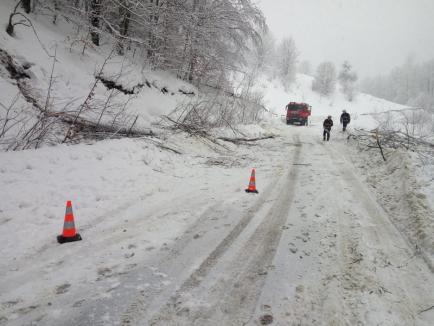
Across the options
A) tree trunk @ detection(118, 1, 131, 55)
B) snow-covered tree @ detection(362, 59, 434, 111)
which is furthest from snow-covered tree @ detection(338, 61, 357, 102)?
tree trunk @ detection(118, 1, 131, 55)

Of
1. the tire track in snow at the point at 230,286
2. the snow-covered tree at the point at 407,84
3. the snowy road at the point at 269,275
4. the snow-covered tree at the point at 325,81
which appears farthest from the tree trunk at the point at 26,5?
the snow-covered tree at the point at 407,84

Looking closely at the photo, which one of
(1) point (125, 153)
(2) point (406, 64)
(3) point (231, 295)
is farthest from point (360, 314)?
(2) point (406, 64)

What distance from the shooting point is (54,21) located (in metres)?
12.1

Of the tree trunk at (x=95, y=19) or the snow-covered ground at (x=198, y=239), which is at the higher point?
the tree trunk at (x=95, y=19)

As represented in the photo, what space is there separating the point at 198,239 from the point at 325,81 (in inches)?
2731

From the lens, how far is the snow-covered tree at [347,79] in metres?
71.1

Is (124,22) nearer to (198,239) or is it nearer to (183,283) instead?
(198,239)

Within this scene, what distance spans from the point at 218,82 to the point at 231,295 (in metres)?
14.8

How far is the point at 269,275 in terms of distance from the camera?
348 cm

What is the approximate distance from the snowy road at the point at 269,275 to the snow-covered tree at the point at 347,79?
73.1 meters

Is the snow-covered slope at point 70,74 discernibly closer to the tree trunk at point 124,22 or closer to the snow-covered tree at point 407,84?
the tree trunk at point 124,22

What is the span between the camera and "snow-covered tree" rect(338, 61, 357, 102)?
7113 centimetres

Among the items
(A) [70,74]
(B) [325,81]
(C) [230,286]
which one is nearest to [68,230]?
(C) [230,286]

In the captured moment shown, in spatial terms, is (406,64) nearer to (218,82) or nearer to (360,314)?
(218,82)
